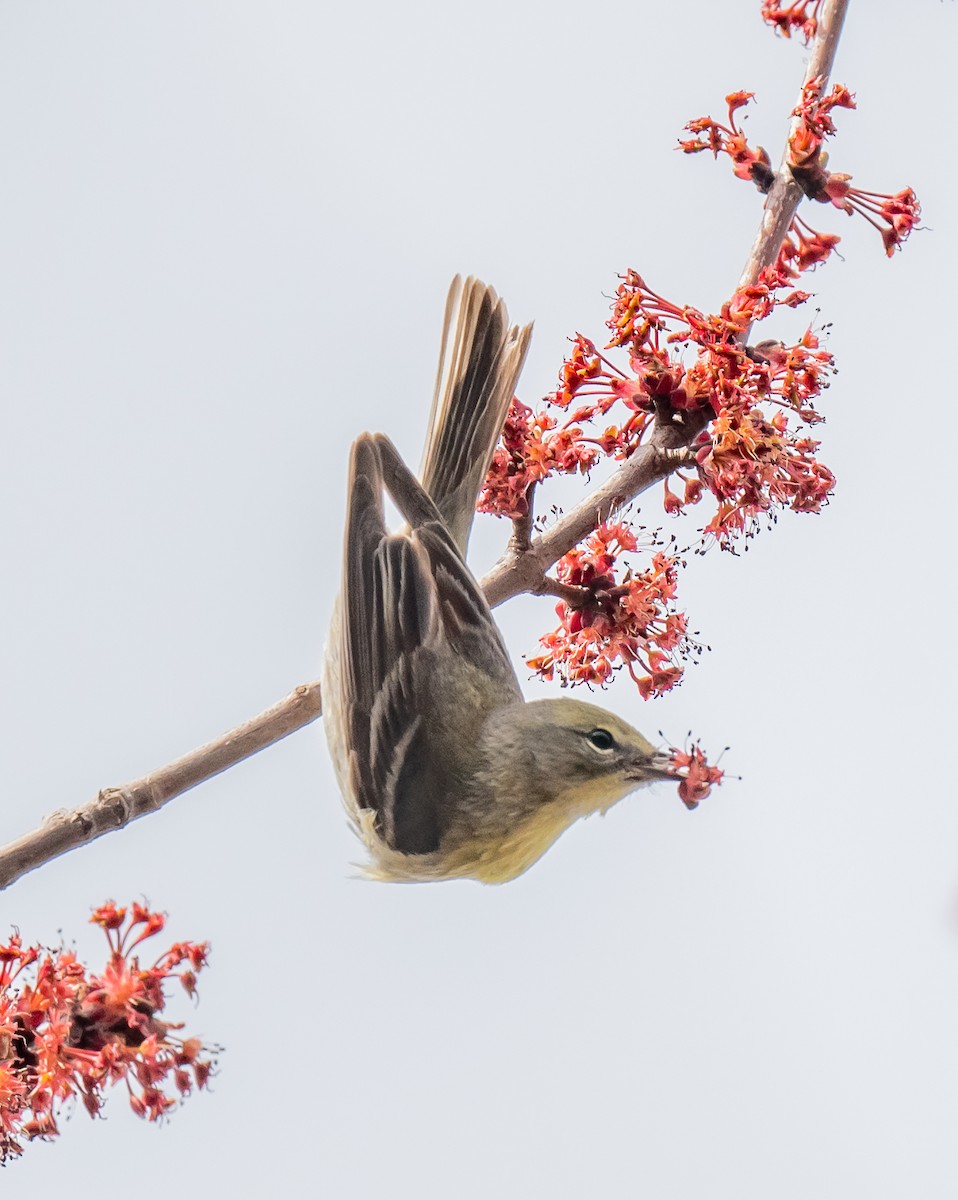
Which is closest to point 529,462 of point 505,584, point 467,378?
point 505,584

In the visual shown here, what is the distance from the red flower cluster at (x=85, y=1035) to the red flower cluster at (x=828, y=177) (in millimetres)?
3210

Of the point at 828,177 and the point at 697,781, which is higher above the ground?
the point at 828,177

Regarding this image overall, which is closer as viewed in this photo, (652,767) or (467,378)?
(652,767)

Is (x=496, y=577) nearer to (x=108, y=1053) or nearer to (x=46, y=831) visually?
(x=46, y=831)

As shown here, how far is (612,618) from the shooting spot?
179 inches

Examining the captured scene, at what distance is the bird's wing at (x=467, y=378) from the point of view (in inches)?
207

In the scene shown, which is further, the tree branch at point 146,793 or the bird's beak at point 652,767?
the bird's beak at point 652,767

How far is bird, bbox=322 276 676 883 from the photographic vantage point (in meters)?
5.00

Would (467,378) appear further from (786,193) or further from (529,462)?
(786,193)

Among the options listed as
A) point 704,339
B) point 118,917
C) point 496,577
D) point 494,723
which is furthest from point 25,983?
point 704,339

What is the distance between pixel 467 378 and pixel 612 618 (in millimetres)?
Result: 1319

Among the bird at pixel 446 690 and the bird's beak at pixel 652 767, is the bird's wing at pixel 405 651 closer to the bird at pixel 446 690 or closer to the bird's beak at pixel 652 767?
the bird at pixel 446 690

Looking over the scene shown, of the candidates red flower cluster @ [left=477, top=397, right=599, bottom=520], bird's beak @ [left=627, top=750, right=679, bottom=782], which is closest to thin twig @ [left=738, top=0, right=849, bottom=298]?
red flower cluster @ [left=477, top=397, right=599, bottom=520]

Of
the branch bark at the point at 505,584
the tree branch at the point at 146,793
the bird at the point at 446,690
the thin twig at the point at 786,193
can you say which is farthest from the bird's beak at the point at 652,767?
the thin twig at the point at 786,193
